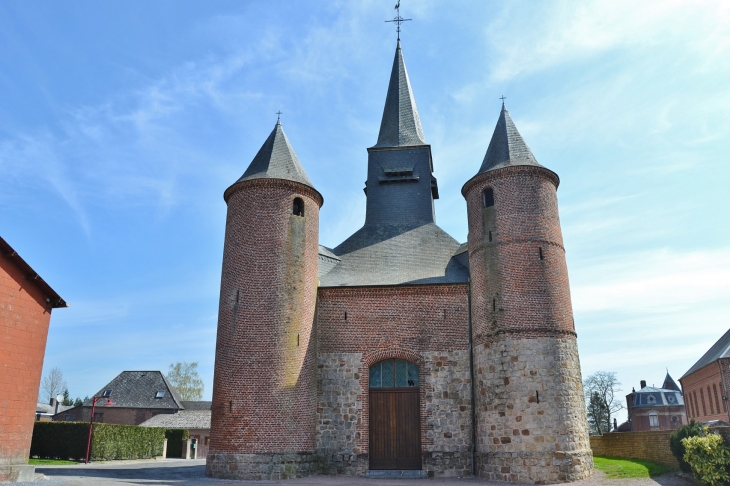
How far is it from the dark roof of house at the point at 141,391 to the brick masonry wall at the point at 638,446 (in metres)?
31.0

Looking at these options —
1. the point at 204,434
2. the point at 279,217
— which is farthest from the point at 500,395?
the point at 204,434

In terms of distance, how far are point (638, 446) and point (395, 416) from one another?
9586 mm

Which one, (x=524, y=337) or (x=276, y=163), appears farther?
(x=276, y=163)

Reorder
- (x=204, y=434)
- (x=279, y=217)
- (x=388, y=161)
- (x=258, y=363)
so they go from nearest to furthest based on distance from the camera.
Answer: (x=258, y=363), (x=279, y=217), (x=388, y=161), (x=204, y=434)

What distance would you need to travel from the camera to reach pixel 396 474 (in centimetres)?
1730

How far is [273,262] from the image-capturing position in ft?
59.6

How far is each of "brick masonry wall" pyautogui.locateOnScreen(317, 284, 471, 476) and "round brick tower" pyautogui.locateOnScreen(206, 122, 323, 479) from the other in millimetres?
613

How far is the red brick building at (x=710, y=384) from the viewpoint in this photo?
33.6 metres

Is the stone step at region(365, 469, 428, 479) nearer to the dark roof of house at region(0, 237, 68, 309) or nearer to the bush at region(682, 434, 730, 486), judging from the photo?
the bush at region(682, 434, 730, 486)

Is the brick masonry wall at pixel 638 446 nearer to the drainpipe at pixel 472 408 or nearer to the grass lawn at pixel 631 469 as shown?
the grass lawn at pixel 631 469

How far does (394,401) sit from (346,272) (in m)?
4.97

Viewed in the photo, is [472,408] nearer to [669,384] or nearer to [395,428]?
[395,428]

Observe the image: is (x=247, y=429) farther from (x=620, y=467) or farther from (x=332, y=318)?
(x=620, y=467)

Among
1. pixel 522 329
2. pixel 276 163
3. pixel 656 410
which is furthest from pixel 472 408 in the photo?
pixel 656 410
